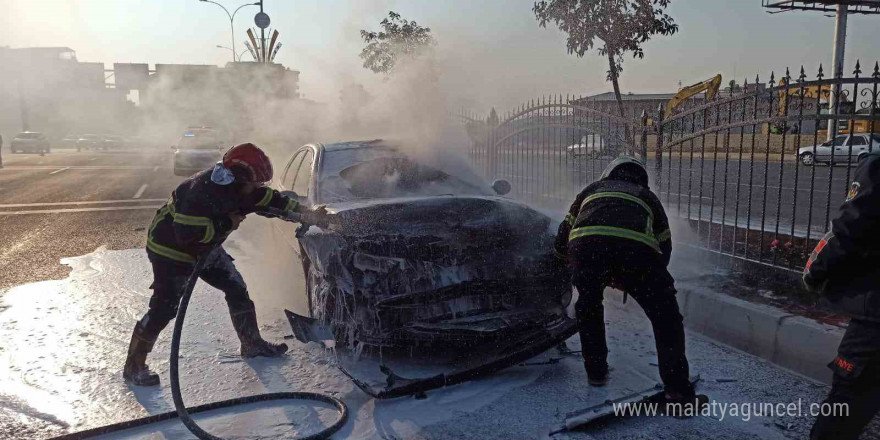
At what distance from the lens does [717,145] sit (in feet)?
29.1

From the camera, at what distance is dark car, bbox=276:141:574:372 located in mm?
3498

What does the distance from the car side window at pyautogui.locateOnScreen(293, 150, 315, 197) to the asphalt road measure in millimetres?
2818

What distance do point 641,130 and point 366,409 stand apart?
15.9 feet

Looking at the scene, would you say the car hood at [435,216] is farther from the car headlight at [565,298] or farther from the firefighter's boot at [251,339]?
the firefighter's boot at [251,339]

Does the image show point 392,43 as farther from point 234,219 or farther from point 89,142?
point 89,142

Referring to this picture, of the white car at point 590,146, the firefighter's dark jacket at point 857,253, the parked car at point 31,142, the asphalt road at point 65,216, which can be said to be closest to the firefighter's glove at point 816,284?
the firefighter's dark jacket at point 857,253

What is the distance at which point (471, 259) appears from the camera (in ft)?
12.1

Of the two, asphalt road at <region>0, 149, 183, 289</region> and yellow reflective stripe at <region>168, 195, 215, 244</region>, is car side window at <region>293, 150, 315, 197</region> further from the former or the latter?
asphalt road at <region>0, 149, 183, 289</region>

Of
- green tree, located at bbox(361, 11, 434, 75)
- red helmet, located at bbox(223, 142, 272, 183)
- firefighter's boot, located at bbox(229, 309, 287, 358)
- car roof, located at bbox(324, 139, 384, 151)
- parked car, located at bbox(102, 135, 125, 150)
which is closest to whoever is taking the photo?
red helmet, located at bbox(223, 142, 272, 183)

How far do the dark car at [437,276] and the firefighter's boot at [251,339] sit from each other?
1.52 feet

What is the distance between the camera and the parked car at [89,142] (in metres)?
44.6

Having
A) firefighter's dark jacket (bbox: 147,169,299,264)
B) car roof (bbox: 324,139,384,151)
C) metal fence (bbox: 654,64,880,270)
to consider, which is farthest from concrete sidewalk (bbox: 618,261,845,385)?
firefighter's dark jacket (bbox: 147,169,299,264)

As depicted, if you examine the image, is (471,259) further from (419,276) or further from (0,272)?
(0,272)

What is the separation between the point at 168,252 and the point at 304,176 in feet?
6.36
